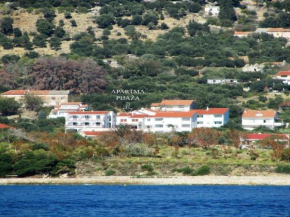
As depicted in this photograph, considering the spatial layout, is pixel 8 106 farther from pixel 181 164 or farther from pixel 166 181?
pixel 166 181

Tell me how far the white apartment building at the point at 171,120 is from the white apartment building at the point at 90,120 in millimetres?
1117

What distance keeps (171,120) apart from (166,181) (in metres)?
31.8

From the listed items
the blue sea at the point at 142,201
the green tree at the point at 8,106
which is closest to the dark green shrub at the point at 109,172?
the blue sea at the point at 142,201

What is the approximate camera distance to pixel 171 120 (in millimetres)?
100125

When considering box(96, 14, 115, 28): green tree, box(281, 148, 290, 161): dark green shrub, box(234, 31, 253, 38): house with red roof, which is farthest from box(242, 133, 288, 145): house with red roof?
box(96, 14, 115, 28): green tree

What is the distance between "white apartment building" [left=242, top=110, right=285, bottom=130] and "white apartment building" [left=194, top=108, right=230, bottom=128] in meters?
2.04

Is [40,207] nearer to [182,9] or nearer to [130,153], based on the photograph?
[130,153]

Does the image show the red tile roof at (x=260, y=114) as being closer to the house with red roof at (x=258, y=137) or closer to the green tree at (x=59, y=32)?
the house with red roof at (x=258, y=137)

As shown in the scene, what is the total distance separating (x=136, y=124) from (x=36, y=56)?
1404 inches

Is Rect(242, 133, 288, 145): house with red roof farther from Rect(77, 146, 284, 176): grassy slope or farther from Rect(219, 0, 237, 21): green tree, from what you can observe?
Rect(219, 0, 237, 21): green tree

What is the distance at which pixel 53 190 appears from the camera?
6309cm

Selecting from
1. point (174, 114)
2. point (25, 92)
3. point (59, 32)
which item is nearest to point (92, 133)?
point (174, 114)

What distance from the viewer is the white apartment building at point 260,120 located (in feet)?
329

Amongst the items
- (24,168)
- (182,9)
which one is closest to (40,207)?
(24,168)
